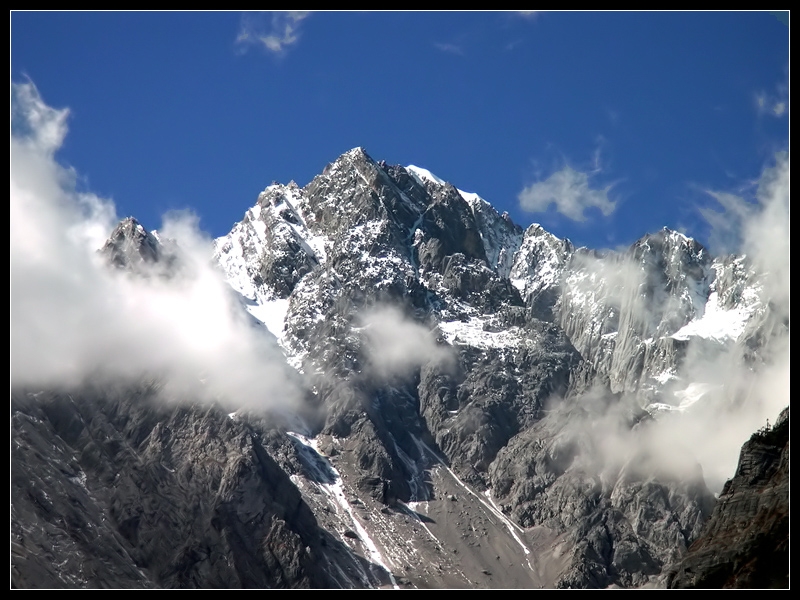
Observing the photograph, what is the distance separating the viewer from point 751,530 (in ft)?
236

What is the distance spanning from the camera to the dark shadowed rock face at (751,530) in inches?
2675

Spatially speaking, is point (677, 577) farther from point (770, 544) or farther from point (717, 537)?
point (770, 544)

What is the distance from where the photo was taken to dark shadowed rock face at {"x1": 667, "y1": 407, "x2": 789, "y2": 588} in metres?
67.9
